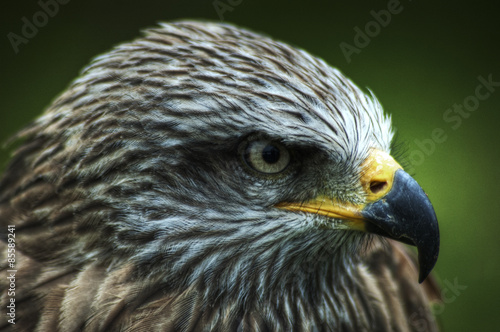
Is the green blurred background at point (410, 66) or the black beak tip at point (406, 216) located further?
the green blurred background at point (410, 66)

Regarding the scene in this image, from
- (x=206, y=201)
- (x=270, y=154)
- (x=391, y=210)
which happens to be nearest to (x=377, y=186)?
(x=391, y=210)

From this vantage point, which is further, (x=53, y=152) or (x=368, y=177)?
(x=53, y=152)

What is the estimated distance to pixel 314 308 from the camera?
2.56m

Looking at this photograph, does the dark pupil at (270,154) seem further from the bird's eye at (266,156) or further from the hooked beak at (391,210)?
the hooked beak at (391,210)

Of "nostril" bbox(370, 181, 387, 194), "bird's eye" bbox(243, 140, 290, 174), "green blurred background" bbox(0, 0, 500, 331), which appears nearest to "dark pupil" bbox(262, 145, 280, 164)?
"bird's eye" bbox(243, 140, 290, 174)

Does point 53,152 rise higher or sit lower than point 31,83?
higher

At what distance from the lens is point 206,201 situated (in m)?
2.37

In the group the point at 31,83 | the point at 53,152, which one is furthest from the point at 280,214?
the point at 31,83

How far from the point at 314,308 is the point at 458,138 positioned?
296cm

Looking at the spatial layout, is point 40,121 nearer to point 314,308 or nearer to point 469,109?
point 314,308

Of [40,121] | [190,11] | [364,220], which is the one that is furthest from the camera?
[190,11]

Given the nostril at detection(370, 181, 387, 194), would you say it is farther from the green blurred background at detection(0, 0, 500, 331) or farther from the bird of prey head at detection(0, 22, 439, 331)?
the green blurred background at detection(0, 0, 500, 331)

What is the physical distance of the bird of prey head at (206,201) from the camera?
2.31 metres

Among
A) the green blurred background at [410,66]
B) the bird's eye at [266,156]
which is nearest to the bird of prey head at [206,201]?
the bird's eye at [266,156]
